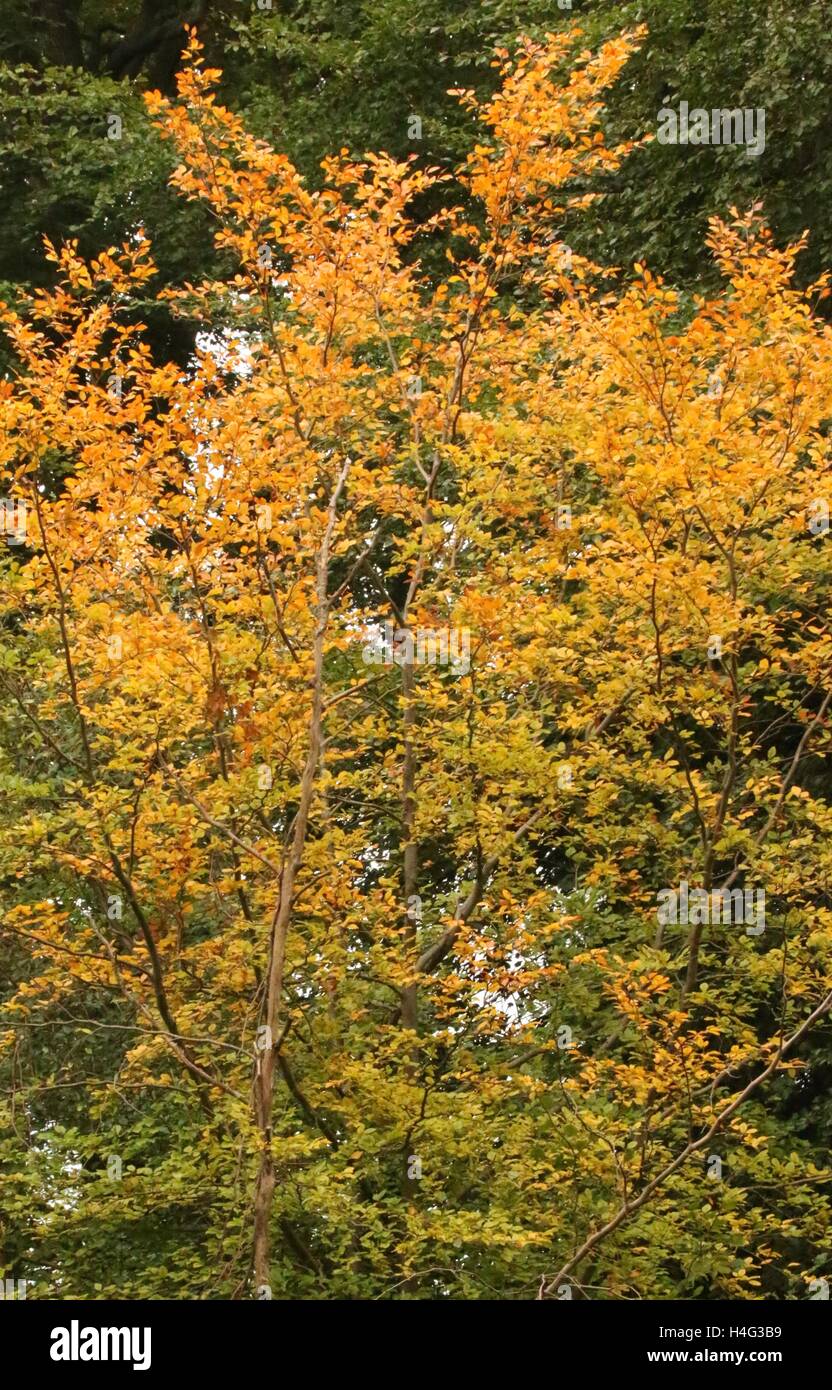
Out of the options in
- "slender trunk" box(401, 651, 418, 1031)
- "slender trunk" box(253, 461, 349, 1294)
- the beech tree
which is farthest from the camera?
"slender trunk" box(401, 651, 418, 1031)

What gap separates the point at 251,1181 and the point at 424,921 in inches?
74.2

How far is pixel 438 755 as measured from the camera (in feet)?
25.9

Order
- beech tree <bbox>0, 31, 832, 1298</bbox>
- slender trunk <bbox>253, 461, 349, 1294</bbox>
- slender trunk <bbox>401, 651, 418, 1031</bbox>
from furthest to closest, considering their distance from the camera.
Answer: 1. slender trunk <bbox>401, 651, 418, 1031</bbox>
2. beech tree <bbox>0, 31, 832, 1298</bbox>
3. slender trunk <bbox>253, 461, 349, 1294</bbox>

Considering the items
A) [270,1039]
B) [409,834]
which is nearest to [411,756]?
[409,834]

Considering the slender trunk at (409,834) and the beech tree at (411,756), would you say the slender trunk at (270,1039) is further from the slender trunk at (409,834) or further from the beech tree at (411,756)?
the slender trunk at (409,834)

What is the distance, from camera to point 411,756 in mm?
7887

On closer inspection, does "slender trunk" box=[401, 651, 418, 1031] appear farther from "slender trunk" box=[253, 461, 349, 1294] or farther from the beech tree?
"slender trunk" box=[253, 461, 349, 1294]

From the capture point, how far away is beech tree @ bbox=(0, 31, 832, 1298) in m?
6.76

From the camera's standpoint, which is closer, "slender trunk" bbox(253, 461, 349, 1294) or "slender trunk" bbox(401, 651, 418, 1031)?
"slender trunk" bbox(253, 461, 349, 1294)

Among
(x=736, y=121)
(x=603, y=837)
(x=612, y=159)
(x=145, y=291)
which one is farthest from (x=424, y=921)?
(x=145, y=291)

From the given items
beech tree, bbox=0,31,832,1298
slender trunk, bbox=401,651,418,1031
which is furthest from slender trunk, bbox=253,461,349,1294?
slender trunk, bbox=401,651,418,1031

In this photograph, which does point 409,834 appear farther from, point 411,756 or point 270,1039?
point 270,1039

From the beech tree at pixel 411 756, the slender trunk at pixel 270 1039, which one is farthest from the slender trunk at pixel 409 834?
the slender trunk at pixel 270 1039

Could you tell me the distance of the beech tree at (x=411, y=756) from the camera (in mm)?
6762
